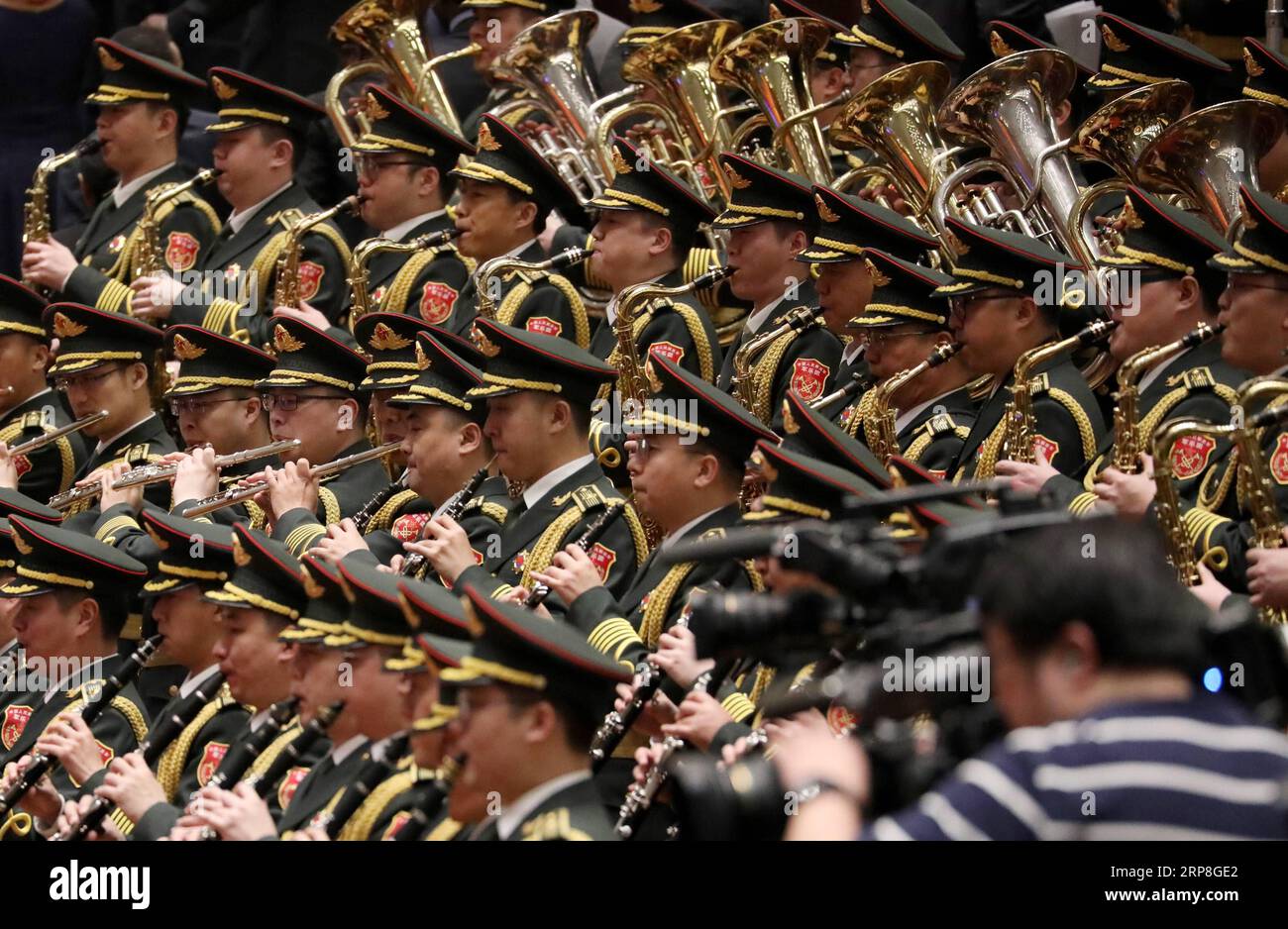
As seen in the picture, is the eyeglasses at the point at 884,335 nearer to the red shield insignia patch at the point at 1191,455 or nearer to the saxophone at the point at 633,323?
the saxophone at the point at 633,323

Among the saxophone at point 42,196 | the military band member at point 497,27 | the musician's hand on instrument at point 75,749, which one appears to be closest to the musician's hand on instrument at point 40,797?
the musician's hand on instrument at point 75,749

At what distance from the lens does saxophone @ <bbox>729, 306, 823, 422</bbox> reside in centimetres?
816

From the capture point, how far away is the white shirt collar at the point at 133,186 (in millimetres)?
11273

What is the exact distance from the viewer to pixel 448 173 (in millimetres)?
9797

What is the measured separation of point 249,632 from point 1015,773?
11.8 ft

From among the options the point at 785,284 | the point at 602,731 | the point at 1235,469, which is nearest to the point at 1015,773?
the point at 602,731

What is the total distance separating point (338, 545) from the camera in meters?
6.97

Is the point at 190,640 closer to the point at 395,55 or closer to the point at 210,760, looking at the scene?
the point at 210,760

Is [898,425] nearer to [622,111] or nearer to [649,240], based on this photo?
[649,240]

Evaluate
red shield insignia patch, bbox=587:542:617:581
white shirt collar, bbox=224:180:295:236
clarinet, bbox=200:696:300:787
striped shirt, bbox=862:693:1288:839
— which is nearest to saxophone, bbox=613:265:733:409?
red shield insignia patch, bbox=587:542:617:581

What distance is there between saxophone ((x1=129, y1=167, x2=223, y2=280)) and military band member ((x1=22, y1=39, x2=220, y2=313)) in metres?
0.01

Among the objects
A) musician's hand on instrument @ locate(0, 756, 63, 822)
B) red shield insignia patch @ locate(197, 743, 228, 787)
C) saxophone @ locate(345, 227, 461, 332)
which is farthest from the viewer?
saxophone @ locate(345, 227, 461, 332)

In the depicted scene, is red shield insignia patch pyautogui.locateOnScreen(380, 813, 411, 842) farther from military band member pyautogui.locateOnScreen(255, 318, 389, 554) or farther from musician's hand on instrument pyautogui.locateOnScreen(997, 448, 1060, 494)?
military band member pyautogui.locateOnScreen(255, 318, 389, 554)

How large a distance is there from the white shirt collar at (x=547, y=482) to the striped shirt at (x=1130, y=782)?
4.04 meters
